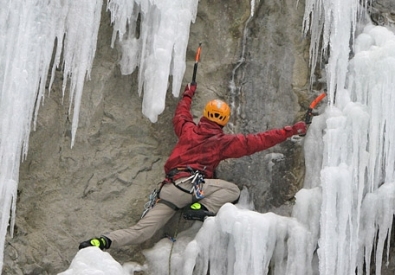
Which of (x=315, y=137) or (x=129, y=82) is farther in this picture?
(x=129, y=82)

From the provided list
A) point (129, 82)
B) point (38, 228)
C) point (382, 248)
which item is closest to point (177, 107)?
point (129, 82)

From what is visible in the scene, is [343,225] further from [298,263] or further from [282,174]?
[282,174]

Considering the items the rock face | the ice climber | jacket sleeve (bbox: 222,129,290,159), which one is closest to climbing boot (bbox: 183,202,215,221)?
the ice climber

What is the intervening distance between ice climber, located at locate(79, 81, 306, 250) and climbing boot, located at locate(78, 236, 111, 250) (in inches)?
1.5

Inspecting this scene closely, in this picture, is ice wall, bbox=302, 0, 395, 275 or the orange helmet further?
the orange helmet

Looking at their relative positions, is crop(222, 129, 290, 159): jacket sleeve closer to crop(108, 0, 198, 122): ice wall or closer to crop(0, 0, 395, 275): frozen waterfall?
crop(0, 0, 395, 275): frozen waterfall

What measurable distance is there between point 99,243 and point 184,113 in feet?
5.16

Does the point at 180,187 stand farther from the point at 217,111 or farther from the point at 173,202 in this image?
the point at 217,111

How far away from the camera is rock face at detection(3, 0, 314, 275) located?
296 inches

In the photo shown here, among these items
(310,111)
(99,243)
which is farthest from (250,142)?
(99,243)

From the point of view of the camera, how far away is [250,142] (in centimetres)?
721

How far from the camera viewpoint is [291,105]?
7871 mm

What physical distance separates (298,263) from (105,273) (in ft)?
5.43

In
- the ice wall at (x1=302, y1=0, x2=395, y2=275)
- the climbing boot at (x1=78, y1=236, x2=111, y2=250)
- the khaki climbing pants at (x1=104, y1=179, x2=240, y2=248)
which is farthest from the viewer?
the khaki climbing pants at (x1=104, y1=179, x2=240, y2=248)
